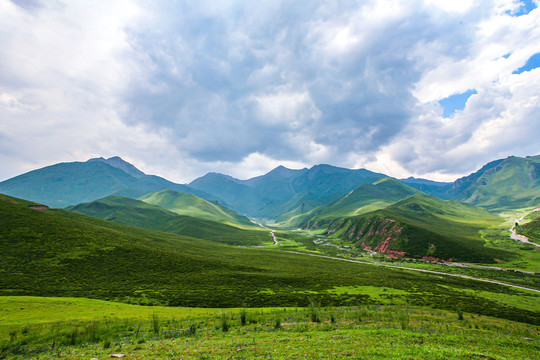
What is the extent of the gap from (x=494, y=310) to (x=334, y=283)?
3126 centimetres

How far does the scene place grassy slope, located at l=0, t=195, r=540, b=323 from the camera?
4338cm

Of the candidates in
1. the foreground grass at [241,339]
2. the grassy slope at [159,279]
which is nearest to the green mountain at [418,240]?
the grassy slope at [159,279]

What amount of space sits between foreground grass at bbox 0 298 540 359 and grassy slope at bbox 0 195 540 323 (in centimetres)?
1404

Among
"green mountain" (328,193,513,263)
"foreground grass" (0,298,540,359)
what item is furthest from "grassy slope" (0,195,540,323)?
"green mountain" (328,193,513,263)

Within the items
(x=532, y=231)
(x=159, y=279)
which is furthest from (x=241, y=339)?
(x=532, y=231)

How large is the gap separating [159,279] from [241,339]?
151 ft

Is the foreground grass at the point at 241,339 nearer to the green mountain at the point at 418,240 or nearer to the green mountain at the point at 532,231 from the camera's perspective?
the green mountain at the point at 418,240

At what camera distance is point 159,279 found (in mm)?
55625

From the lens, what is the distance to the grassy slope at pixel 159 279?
43375 mm

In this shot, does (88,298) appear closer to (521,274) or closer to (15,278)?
(15,278)

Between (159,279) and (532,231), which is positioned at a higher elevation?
(532,231)

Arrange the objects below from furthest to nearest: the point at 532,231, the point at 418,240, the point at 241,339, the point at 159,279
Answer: the point at 532,231 → the point at 418,240 → the point at 159,279 → the point at 241,339

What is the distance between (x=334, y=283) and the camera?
5991 centimetres

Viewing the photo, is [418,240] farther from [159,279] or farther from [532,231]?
[159,279]
